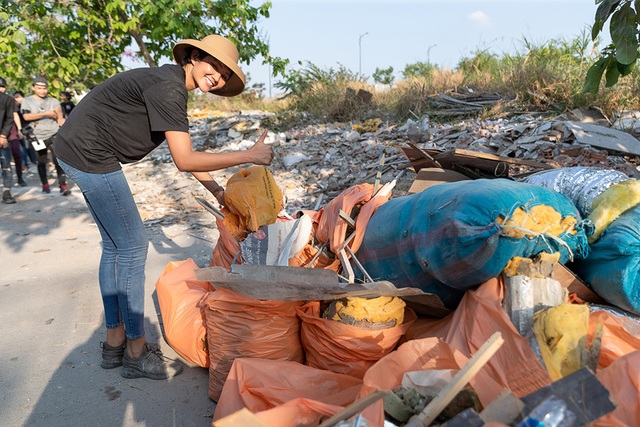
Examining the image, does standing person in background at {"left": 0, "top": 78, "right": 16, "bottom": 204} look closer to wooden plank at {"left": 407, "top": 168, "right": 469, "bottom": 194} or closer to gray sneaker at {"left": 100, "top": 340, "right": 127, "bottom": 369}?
gray sneaker at {"left": 100, "top": 340, "right": 127, "bottom": 369}

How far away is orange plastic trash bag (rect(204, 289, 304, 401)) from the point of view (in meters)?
2.27

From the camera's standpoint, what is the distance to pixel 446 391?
132cm

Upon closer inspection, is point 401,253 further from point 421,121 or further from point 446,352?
point 421,121

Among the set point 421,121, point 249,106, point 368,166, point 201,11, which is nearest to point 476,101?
point 421,121

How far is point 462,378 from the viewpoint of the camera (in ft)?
4.25

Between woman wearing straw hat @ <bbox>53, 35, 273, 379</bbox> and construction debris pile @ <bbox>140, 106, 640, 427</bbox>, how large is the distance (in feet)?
0.85

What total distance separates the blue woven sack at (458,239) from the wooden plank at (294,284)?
18cm

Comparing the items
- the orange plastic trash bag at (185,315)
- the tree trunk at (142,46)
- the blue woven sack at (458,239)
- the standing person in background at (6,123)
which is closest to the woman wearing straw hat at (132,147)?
the orange plastic trash bag at (185,315)

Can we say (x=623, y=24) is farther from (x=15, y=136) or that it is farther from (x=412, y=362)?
(x=15, y=136)

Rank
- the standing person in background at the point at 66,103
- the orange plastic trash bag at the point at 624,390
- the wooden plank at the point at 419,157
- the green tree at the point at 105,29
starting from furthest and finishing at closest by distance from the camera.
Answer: the standing person in background at the point at 66,103
the green tree at the point at 105,29
the wooden plank at the point at 419,157
the orange plastic trash bag at the point at 624,390

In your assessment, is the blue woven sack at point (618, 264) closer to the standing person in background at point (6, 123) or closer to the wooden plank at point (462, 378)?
the wooden plank at point (462, 378)

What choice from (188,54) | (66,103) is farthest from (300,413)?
(66,103)

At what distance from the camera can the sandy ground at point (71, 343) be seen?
2.24m

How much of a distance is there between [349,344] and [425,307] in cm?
40
